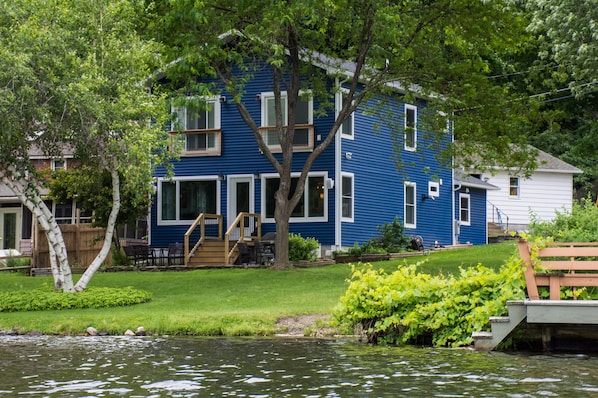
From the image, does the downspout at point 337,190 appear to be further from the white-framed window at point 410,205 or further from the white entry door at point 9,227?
the white entry door at point 9,227

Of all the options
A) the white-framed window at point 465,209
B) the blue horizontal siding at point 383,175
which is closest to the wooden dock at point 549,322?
the blue horizontal siding at point 383,175

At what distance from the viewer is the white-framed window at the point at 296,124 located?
37656 millimetres

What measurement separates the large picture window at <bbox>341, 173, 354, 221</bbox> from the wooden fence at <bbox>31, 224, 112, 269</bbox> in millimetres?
8878

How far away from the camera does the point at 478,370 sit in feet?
44.0

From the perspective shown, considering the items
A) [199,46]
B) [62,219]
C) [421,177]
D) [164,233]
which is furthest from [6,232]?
[199,46]

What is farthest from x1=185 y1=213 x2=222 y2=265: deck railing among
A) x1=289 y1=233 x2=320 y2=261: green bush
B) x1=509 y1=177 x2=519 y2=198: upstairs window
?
x1=509 y1=177 x2=519 y2=198: upstairs window

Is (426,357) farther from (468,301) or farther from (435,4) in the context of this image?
(435,4)

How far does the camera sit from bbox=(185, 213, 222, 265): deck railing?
35938mm

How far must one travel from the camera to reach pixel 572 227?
62.5ft

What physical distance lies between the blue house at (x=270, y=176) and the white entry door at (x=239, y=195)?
38 mm

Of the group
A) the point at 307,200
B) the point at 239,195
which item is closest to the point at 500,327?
the point at 307,200

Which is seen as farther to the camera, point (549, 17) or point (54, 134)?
point (549, 17)

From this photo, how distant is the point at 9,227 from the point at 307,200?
69.4 feet

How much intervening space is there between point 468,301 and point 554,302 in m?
1.85
